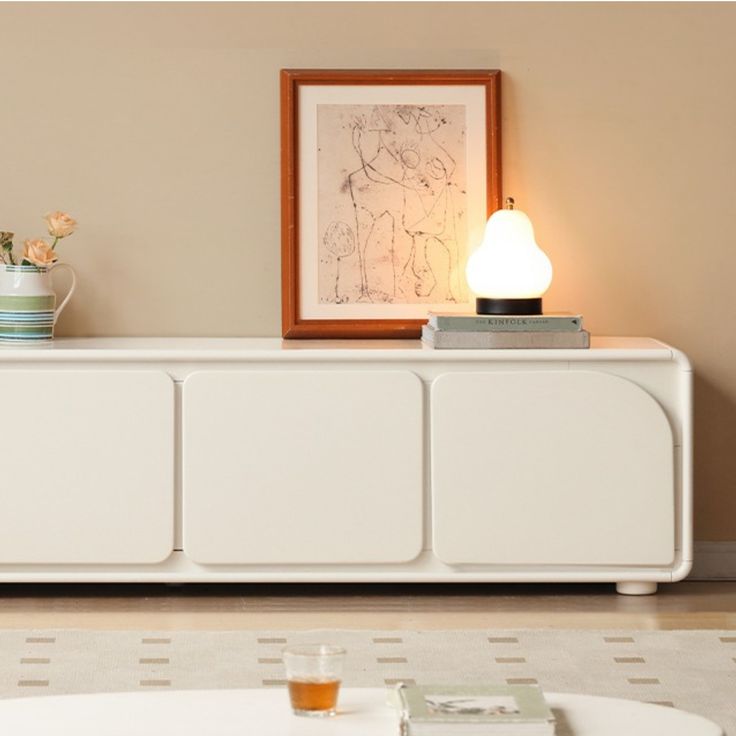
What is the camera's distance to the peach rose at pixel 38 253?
10.9ft

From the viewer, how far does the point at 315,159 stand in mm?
3537

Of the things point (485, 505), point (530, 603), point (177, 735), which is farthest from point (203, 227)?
point (177, 735)

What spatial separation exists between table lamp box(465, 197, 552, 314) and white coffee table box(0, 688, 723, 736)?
175cm

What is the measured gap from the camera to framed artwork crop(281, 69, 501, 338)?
353 cm

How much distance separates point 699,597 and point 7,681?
1.66m


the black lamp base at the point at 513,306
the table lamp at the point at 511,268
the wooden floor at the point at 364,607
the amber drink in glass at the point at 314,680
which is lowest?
the wooden floor at the point at 364,607

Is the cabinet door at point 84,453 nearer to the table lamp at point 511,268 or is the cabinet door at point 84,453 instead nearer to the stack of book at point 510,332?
the stack of book at point 510,332

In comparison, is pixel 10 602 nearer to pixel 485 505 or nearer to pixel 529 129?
pixel 485 505

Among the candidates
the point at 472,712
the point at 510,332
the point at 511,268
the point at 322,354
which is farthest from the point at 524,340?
the point at 472,712

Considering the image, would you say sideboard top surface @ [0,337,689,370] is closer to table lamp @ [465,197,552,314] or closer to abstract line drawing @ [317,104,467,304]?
table lamp @ [465,197,552,314]

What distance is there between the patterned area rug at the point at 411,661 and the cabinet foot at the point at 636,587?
0.32m

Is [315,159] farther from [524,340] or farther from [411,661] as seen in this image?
[411,661]

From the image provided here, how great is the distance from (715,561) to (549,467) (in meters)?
0.70

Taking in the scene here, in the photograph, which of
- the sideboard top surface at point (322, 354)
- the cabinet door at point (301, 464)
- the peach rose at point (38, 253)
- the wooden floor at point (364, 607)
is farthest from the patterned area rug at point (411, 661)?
the peach rose at point (38, 253)
